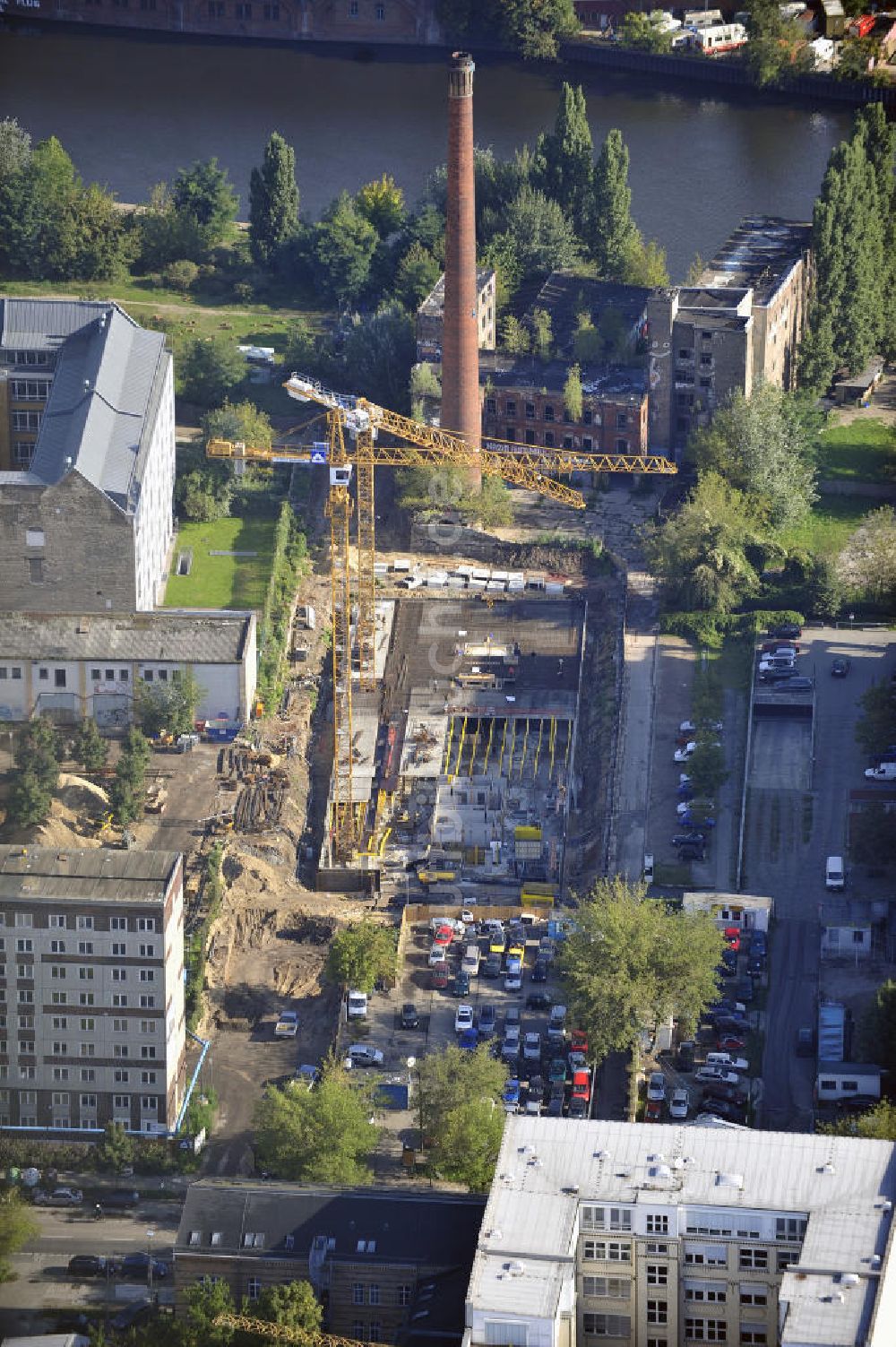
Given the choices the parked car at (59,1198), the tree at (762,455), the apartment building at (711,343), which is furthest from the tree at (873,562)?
the parked car at (59,1198)

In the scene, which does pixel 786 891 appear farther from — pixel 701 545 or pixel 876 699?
pixel 701 545

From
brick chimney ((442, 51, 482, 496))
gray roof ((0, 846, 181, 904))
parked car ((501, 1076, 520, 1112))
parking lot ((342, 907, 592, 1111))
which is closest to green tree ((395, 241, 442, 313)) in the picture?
brick chimney ((442, 51, 482, 496))

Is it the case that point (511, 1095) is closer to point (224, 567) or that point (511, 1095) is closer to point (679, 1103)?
point (679, 1103)

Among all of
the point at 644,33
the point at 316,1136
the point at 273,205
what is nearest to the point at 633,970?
the point at 316,1136

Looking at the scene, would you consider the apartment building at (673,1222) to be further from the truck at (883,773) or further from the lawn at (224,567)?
the lawn at (224,567)

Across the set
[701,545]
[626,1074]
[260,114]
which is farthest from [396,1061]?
[260,114]

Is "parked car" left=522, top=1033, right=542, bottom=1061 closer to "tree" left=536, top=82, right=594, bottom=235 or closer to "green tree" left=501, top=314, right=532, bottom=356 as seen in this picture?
"green tree" left=501, top=314, right=532, bottom=356

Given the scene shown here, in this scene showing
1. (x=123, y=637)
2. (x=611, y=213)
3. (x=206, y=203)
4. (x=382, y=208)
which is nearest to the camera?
(x=123, y=637)
